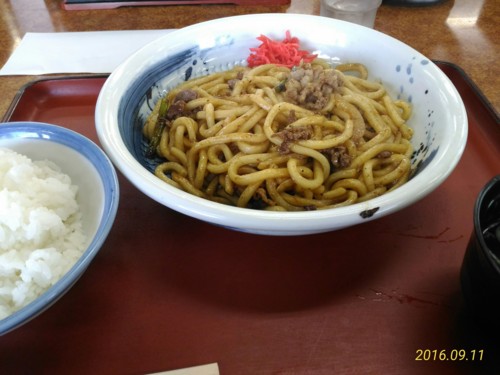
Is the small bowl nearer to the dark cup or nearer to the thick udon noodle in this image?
the thick udon noodle

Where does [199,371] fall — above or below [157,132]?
below

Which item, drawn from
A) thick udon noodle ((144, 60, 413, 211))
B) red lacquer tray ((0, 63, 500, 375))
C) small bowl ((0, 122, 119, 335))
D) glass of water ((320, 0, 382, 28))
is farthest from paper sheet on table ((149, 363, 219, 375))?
glass of water ((320, 0, 382, 28))

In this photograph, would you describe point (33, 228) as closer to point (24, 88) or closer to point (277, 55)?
point (24, 88)

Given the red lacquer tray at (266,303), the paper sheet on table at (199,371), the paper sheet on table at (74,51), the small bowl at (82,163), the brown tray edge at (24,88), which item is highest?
the small bowl at (82,163)

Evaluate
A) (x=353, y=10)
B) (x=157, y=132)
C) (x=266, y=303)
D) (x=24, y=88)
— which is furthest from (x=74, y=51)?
(x=266, y=303)

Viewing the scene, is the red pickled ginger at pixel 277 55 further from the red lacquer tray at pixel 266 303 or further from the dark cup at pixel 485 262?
the dark cup at pixel 485 262

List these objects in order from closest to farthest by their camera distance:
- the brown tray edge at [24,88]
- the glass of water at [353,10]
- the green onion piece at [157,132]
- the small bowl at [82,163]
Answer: the small bowl at [82,163] < the green onion piece at [157,132] < the brown tray edge at [24,88] < the glass of water at [353,10]

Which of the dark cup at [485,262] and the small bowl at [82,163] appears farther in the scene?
the small bowl at [82,163]

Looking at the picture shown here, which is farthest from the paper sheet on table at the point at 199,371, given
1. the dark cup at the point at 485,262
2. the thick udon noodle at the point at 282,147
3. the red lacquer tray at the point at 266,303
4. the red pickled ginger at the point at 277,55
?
the red pickled ginger at the point at 277,55
